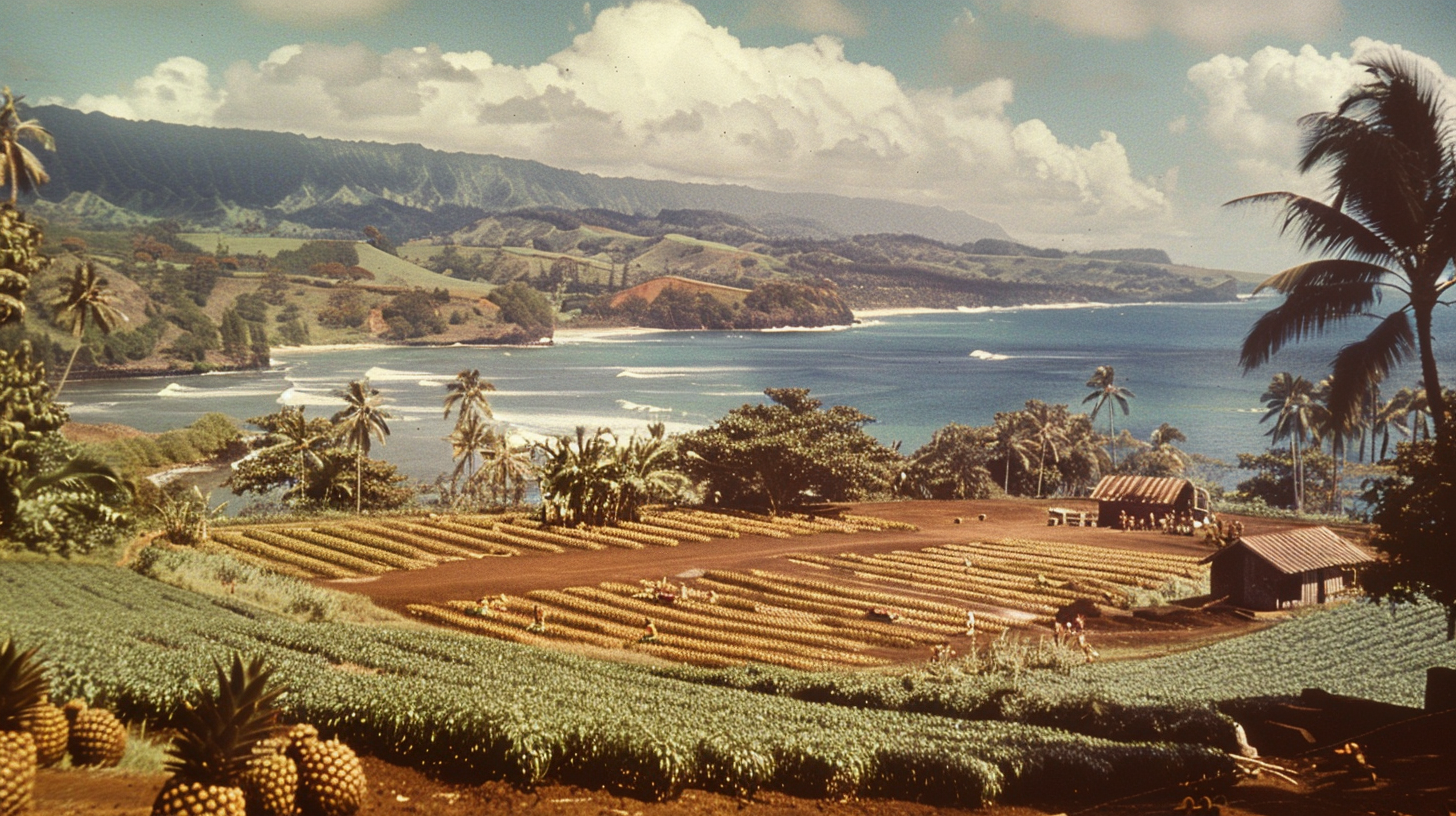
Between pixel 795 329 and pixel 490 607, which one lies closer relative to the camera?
pixel 490 607

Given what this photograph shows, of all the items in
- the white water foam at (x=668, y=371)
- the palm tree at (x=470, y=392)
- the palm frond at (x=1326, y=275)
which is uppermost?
the white water foam at (x=668, y=371)

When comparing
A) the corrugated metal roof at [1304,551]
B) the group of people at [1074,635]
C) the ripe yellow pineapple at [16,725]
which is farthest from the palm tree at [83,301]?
the corrugated metal roof at [1304,551]

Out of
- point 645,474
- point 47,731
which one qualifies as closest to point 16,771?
point 47,731

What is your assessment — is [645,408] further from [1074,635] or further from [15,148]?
[1074,635]

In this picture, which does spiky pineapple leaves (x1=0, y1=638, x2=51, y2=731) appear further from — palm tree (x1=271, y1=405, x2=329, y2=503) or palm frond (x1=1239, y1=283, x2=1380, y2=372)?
palm tree (x1=271, y1=405, x2=329, y2=503)

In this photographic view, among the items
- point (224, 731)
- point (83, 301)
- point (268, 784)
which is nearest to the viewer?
point (224, 731)

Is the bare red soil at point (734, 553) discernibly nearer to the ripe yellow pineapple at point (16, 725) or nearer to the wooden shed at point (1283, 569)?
the wooden shed at point (1283, 569)

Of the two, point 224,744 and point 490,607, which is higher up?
point 224,744

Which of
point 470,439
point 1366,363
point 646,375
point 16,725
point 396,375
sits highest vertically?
point 646,375
